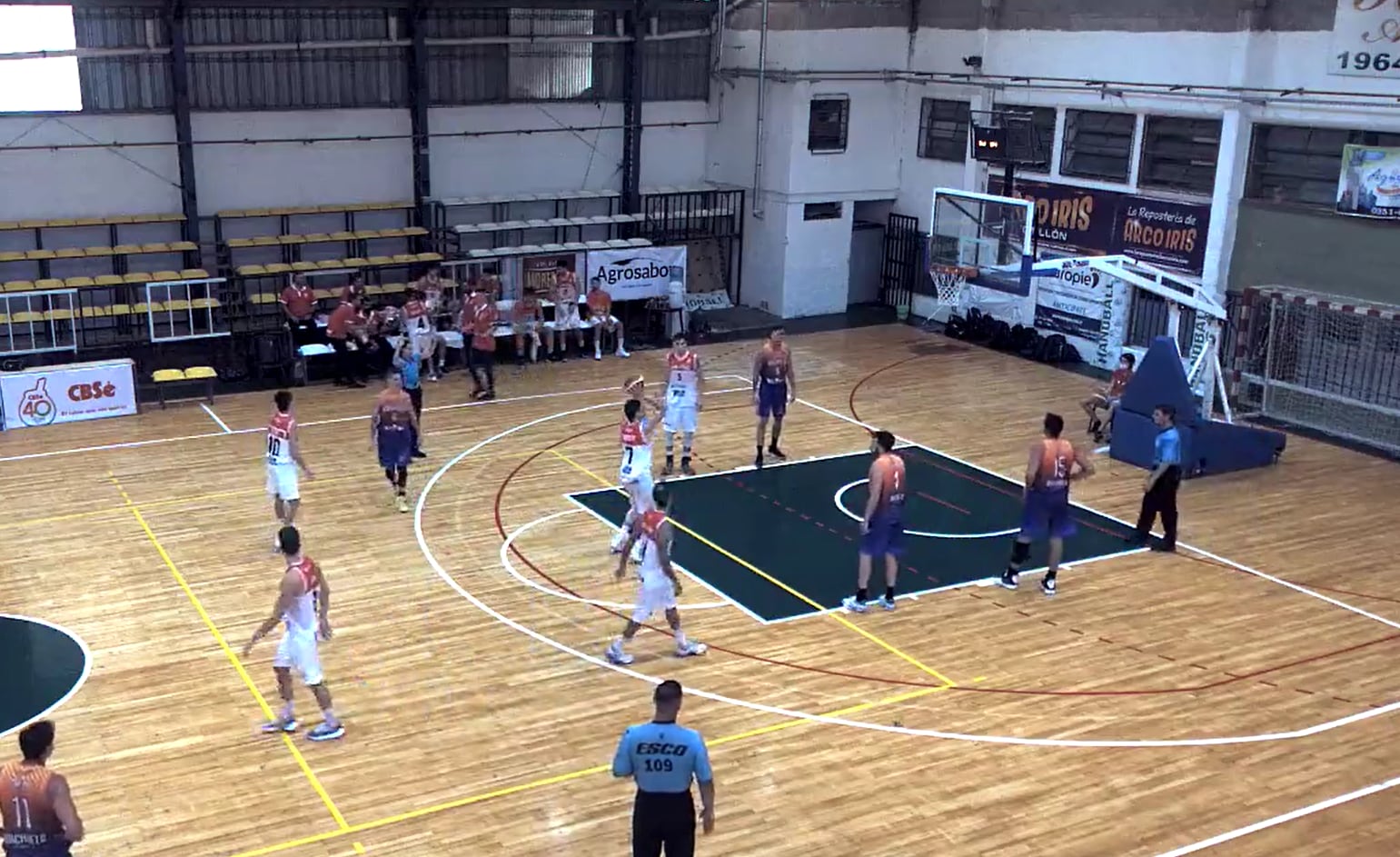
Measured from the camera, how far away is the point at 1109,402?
19.7 m

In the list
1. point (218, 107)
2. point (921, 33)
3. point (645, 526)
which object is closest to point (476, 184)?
point (218, 107)

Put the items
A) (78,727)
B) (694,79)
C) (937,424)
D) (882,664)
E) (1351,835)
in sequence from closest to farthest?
(1351,835) < (78,727) < (882,664) < (937,424) < (694,79)

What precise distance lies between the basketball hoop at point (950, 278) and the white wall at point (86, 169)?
12.7 metres

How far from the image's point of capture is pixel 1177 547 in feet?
51.6

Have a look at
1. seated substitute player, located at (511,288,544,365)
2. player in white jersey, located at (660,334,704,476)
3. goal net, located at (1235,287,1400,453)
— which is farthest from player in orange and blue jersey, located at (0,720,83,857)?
goal net, located at (1235,287,1400,453)

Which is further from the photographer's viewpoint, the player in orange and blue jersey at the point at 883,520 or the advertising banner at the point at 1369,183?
the advertising banner at the point at 1369,183

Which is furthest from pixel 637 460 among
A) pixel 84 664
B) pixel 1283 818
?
pixel 1283 818

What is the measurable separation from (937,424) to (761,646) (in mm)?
8518

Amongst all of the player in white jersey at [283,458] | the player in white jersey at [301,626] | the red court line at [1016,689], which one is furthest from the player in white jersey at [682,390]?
the player in white jersey at [301,626]

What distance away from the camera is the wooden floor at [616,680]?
9867 millimetres

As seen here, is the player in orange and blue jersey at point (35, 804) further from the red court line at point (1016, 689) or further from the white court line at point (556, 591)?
the white court line at point (556, 591)

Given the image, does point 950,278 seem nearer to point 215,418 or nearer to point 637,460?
point 637,460

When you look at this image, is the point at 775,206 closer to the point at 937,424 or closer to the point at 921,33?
the point at 921,33

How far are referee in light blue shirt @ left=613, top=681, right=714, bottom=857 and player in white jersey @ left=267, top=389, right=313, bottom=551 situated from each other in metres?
7.44
